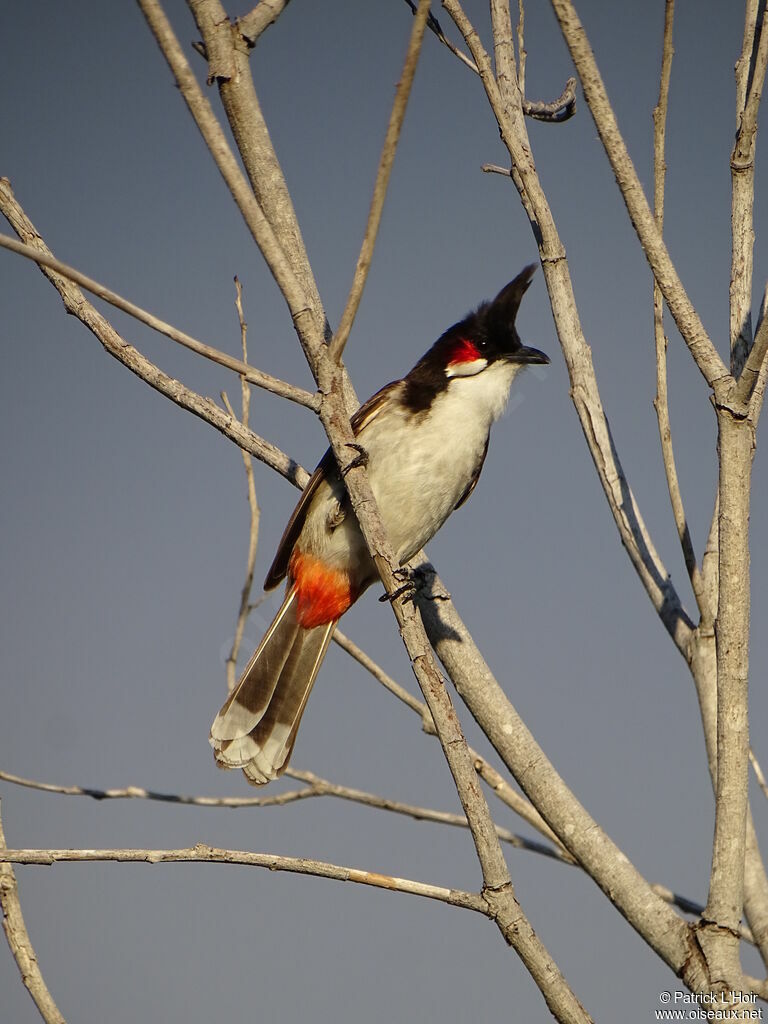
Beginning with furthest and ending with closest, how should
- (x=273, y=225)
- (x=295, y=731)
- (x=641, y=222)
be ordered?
1. (x=295, y=731)
2. (x=273, y=225)
3. (x=641, y=222)

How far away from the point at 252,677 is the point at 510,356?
4.19ft

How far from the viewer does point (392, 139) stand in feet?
5.43

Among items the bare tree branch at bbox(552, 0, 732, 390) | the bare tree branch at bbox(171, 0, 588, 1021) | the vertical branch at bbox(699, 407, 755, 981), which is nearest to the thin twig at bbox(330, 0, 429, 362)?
the bare tree branch at bbox(171, 0, 588, 1021)

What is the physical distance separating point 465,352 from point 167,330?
160 centimetres

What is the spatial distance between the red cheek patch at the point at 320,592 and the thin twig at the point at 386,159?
1486 mm

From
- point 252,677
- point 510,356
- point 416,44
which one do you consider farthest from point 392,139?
point 252,677

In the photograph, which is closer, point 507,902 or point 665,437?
point 507,902

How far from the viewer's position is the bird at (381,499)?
10.2ft

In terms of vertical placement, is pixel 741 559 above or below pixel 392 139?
below

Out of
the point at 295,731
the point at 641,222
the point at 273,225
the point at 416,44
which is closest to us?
the point at 416,44

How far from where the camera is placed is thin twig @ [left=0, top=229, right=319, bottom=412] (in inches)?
63.0

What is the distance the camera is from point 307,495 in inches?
119

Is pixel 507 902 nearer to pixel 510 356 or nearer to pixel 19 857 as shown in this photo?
pixel 19 857

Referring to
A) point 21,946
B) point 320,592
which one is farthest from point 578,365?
point 21,946
